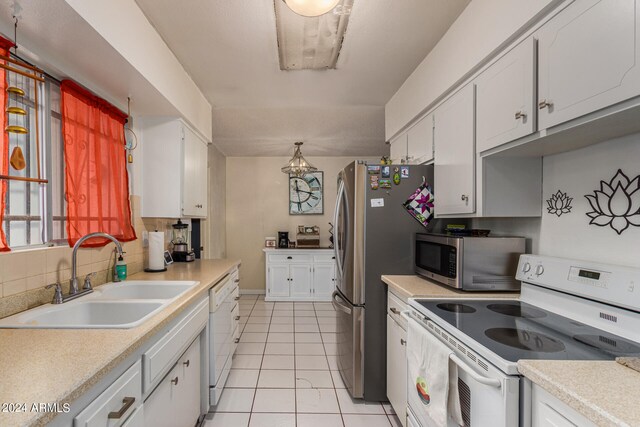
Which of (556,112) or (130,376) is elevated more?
(556,112)

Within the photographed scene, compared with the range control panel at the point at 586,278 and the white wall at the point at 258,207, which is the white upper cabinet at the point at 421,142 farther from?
the white wall at the point at 258,207

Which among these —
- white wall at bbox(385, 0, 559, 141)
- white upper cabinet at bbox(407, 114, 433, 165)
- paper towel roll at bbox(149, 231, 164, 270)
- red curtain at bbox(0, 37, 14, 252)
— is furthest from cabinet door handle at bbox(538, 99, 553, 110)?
paper towel roll at bbox(149, 231, 164, 270)

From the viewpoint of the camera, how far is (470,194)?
164cm

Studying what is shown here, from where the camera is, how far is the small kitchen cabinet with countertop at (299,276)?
15.0 feet

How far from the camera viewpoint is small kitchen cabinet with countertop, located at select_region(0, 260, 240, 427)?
705 millimetres

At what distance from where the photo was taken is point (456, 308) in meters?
1.42

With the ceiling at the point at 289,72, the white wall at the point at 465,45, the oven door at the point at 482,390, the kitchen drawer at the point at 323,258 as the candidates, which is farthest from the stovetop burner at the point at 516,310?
the kitchen drawer at the point at 323,258

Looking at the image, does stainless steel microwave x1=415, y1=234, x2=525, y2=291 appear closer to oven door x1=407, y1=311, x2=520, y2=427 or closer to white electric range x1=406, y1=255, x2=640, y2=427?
white electric range x1=406, y1=255, x2=640, y2=427

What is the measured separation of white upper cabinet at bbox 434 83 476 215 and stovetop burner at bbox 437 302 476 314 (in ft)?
1.73

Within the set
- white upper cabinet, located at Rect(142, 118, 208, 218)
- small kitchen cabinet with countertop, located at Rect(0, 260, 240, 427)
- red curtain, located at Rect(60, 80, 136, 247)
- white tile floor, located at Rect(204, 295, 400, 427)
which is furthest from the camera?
white upper cabinet, located at Rect(142, 118, 208, 218)

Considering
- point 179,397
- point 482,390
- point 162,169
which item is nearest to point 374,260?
point 482,390

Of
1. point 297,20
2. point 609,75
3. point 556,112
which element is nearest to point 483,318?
point 556,112

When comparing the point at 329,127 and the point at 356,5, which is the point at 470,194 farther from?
the point at 329,127

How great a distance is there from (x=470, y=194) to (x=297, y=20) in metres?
1.44
